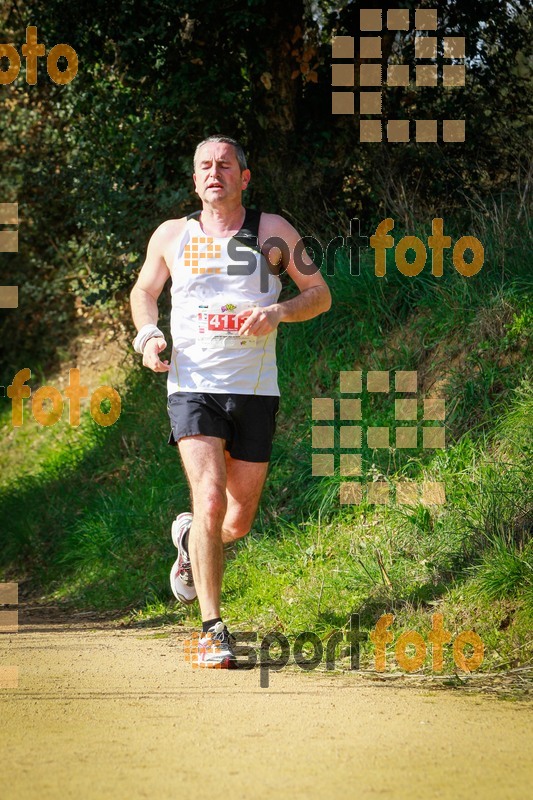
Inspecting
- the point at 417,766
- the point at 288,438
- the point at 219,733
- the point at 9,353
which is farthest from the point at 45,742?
the point at 9,353

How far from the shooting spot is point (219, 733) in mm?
3764

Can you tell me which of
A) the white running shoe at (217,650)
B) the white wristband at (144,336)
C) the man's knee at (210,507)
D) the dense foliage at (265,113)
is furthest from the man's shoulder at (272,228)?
the dense foliage at (265,113)

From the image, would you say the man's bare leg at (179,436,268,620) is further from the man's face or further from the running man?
the man's face

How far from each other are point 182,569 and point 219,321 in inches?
53.3

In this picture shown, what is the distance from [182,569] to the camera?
5719 mm

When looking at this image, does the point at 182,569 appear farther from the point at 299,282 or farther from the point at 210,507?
the point at 299,282

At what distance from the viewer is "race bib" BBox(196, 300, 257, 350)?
5273 mm

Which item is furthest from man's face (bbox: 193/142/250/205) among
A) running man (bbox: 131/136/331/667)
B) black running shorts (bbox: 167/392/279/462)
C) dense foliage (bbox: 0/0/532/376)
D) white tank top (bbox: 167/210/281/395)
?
dense foliage (bbox: 0/0/532/376)

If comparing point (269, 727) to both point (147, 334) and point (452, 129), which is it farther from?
point (452, 129)

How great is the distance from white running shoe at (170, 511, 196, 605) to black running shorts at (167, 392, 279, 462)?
1.74 feet

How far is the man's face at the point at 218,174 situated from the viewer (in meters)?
5.54

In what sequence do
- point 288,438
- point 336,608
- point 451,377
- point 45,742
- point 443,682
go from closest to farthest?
1. point 45,742
2. point 443,682
3. point 336,608
4. point 451,377
5. point 288,438

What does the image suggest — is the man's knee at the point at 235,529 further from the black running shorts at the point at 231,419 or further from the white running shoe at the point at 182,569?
the black running shorts at the point at 231,419

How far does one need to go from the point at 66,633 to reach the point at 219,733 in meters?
2.81
